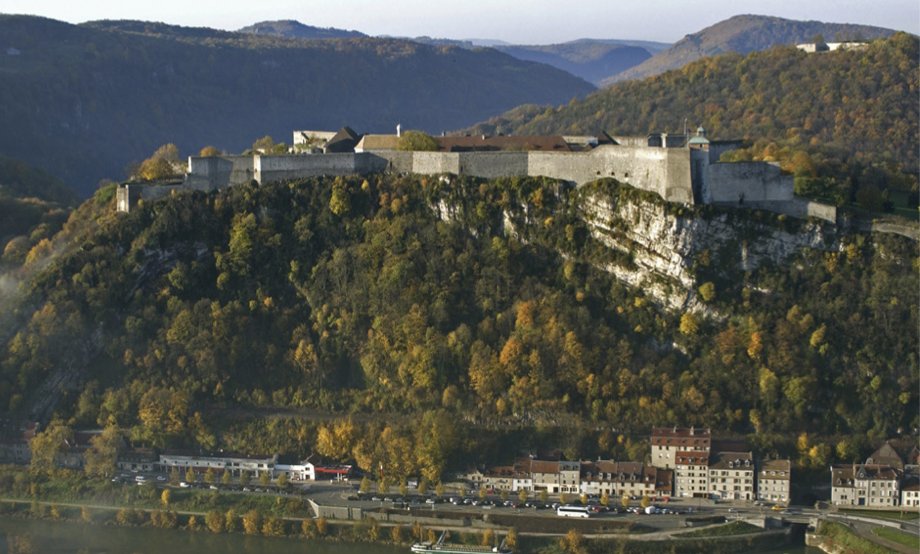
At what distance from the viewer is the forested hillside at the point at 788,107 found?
57.9 m

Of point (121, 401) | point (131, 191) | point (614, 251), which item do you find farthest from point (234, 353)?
point (614, 251)

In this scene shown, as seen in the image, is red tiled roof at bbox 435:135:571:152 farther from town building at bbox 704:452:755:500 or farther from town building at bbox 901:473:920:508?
town building at bbox 901:473:920:508

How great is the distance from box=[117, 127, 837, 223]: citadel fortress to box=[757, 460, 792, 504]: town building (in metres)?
7.53

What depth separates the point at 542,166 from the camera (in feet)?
140

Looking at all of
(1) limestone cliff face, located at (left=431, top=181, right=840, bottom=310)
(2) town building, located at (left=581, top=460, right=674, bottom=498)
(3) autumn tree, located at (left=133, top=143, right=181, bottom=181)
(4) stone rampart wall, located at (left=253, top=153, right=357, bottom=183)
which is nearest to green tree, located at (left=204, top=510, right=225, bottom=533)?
(2) town building, located at (left=581, top=460, right=674, bottom=498)

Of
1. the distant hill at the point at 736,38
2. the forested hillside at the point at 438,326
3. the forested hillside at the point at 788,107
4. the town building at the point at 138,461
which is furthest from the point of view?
the distant hill at the point at 736,38

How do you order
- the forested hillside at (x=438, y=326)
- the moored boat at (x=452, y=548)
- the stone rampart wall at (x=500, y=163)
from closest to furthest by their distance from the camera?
the moored boat at (x=452, y=548)
the forested hillside at (x=438, y=326)
the stone rampart wall at (x=500, y=163)

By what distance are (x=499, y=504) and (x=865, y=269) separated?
1142 cm

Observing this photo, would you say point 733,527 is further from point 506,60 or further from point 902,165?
point 506,60

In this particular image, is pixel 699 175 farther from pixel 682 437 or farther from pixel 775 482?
pixel 775 482

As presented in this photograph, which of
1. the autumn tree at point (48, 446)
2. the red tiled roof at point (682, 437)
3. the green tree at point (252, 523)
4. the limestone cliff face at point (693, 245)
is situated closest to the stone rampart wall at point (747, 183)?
the limestone cliff face at point (693, 245)

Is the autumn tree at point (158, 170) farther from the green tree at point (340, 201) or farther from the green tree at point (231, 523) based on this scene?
Answer: the green tree at point (231, 523)

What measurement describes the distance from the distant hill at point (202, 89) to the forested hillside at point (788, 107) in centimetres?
2346

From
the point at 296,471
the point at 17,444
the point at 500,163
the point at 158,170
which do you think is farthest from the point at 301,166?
the point at 17,444
